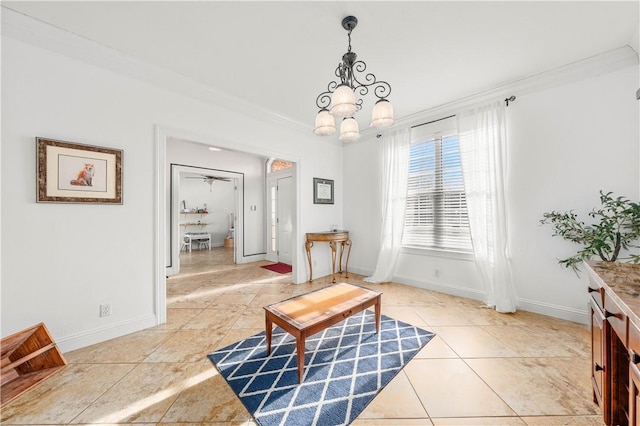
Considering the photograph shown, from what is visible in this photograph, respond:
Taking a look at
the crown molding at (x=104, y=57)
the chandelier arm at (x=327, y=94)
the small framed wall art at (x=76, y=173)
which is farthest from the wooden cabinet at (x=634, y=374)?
the crown molding at (x=104, y=57)

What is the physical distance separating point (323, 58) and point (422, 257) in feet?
10.1

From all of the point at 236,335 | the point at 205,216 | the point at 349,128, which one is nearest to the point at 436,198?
the point at 349,128

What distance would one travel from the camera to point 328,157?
4492 mm

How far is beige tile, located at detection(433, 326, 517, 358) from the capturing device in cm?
196

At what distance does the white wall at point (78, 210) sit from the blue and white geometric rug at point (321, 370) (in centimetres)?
124

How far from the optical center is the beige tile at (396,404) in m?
1.37

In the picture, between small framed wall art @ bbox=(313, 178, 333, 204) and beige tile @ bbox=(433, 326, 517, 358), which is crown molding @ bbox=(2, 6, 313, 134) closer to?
small framed wall art @ bbox=(313, 178, 333, 204)

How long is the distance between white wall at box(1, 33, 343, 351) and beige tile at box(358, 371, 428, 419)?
2359mm

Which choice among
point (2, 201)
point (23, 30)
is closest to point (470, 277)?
→ point (2, 201)

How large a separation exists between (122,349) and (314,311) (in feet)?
5.79

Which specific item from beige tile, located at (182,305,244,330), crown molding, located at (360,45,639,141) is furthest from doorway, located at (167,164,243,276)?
crown molding, located at (360,45,639,141)

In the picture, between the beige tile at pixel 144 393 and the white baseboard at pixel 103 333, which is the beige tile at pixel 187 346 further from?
the white baseboard at pixel 103 333

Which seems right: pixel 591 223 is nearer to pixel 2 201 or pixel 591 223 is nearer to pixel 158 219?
pixel 158 219

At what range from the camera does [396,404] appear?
4.77ft
